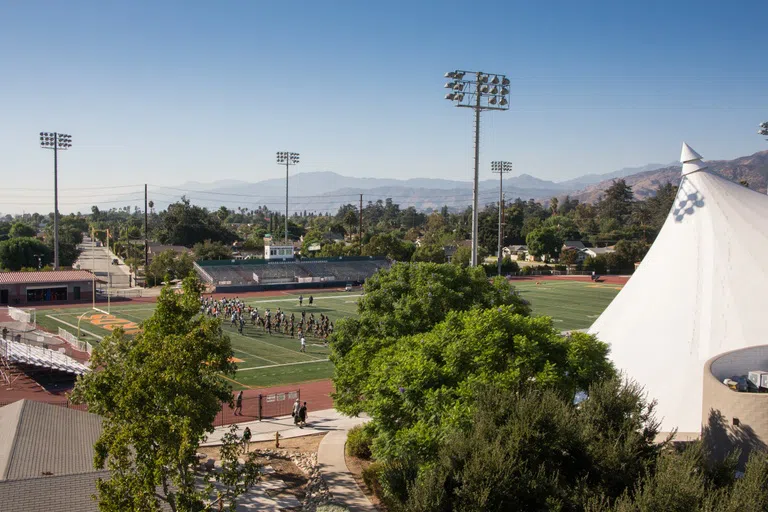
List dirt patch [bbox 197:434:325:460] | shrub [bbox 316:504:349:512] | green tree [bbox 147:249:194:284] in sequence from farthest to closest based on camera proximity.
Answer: green tree [bbox 147:249:194:284], dirt patch [bbox 197:434:325:460], shrub [bbox 316:504:349:512]

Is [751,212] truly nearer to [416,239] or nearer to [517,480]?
[517,480]

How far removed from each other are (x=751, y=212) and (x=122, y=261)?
90.3 meters

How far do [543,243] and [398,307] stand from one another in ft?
268

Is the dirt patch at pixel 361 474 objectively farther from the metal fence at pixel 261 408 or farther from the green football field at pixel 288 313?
the green football field at pixel 288 313

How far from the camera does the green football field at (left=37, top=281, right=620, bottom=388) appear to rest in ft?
Result: 104

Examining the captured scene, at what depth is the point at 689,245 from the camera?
80.6 ft

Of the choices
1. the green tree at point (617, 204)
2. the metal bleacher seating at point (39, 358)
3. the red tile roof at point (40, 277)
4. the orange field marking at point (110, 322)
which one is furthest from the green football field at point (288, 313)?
the green tree at point (617, 204)

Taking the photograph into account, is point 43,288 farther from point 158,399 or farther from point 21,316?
point 158,399

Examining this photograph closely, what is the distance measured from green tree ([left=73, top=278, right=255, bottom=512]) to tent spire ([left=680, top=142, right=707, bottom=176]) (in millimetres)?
21410

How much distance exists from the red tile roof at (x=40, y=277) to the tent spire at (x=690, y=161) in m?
46.1

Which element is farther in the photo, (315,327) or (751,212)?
(315,327)

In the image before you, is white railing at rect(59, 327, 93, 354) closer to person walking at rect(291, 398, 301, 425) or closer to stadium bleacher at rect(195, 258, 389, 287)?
person walking at rect(291, 398, 301, 425)

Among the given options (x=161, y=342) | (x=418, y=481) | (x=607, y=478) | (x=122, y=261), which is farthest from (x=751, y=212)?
(x=122, y=261)

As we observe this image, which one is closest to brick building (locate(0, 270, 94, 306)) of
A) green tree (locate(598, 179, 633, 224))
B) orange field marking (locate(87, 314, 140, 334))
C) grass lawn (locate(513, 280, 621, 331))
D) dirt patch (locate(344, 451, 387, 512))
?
orange field marking (locate(87, 314, 140, 334))
